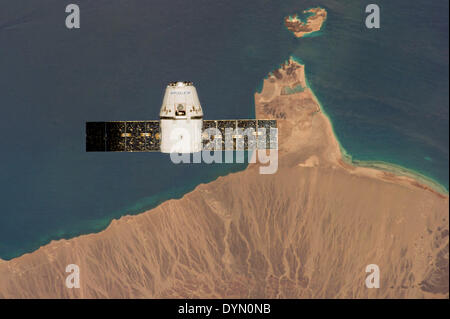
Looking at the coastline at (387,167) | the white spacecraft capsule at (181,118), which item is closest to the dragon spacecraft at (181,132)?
the white spacecraft capsule at (181,118)

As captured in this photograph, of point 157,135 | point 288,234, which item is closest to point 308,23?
point 157,135

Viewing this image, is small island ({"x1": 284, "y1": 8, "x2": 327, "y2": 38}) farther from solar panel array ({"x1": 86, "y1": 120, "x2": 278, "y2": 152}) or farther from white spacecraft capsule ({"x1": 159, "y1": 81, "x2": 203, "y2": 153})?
white spacecraft capsule ({"x1": 159, "y1": 81, "x2": 203, "y2": 153})

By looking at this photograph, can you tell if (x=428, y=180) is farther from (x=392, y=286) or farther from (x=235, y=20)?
(x=235, y=20)

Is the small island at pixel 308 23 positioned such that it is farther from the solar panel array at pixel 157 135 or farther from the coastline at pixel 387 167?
the solar panel array at pixel 157 135

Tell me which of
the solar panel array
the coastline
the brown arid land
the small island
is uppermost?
the small island

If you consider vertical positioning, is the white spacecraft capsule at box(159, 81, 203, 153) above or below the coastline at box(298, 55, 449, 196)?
above

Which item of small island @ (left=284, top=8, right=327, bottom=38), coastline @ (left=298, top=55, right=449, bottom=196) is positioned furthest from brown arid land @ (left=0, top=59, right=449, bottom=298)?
small island @ (left=284, top=8, right=327, bottom=38)

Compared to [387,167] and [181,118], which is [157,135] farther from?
[387,167]

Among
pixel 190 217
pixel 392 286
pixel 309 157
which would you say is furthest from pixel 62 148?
pixel 392 286
